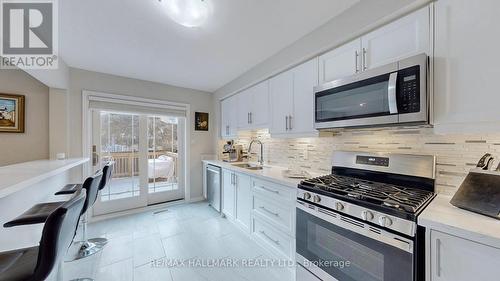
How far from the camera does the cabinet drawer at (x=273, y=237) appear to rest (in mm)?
1863

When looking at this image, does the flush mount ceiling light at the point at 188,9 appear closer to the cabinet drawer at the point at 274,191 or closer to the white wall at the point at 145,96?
the cabinet drawer at the point at 274,191

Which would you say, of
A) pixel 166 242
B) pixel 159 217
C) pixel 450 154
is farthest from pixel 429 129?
pixel 159 217

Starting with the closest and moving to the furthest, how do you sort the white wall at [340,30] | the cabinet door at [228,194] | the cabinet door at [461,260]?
the cabinet door at [461,260] < the white wall at [340,30] < the cabinet door at [228,194]

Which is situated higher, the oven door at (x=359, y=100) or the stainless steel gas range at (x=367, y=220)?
the oven door at (x=359, y=100)

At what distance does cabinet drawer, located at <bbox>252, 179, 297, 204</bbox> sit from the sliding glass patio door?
2225 mm

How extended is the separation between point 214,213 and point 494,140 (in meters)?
3.27

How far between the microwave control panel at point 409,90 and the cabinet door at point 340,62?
1.28 ft

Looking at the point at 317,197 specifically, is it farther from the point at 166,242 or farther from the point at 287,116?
the point at 166,242

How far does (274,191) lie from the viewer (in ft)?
6.68

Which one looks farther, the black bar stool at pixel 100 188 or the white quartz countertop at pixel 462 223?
the black bar stool at pixel 100 188

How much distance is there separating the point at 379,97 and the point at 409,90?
0.18m

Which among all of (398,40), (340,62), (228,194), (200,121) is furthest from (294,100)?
(200,121)

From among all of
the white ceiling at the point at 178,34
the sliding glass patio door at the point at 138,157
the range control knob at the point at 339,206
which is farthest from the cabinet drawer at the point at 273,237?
the sliding glass patio door at the point at 138,157

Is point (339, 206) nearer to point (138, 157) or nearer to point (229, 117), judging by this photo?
point (229, 117)
